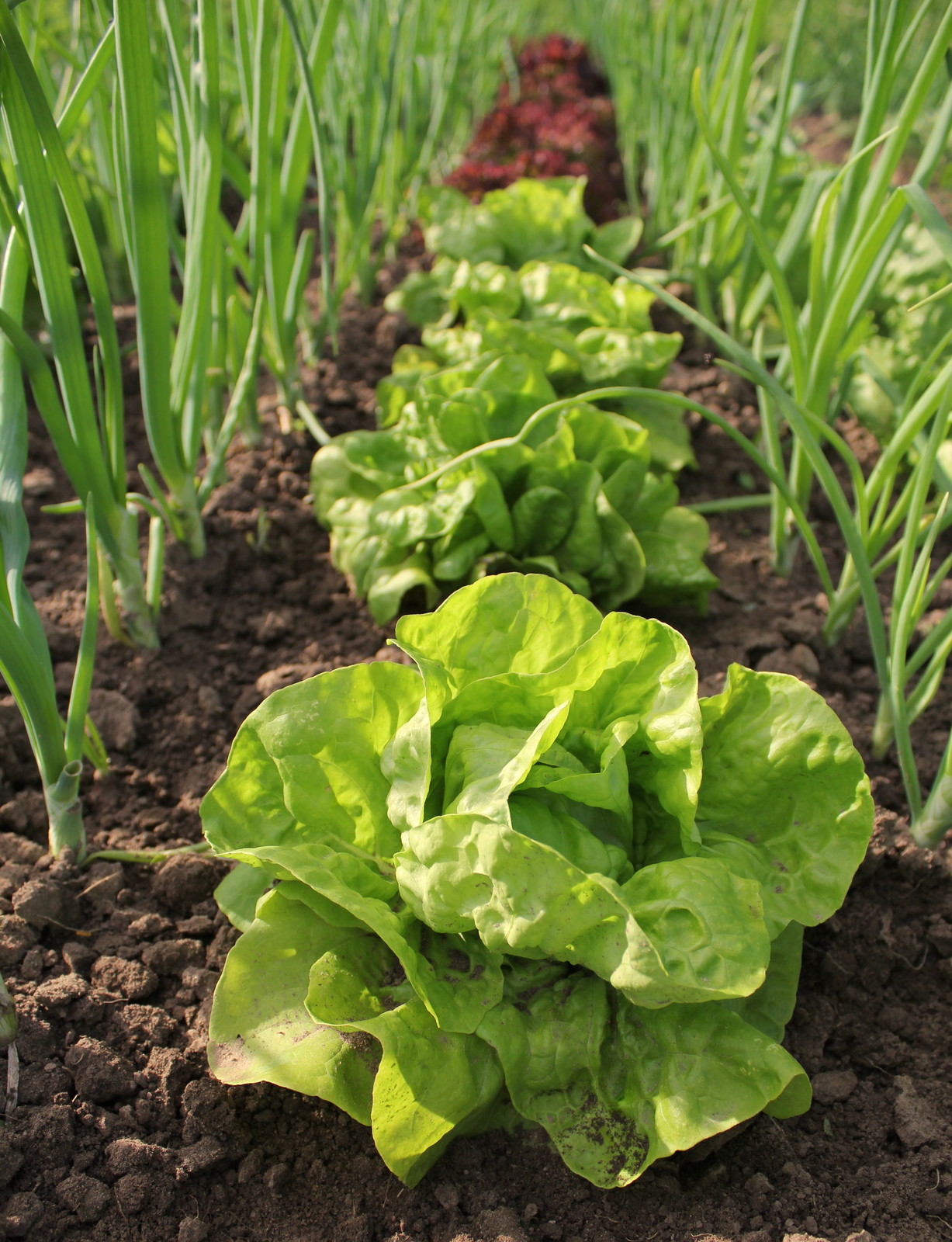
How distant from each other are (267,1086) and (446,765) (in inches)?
21.0

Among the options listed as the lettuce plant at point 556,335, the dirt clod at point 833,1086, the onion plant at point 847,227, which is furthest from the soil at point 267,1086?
the lettuce plant at point 556,335

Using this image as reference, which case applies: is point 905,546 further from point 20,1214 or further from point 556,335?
point 20,1214

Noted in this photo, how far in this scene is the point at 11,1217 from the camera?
1111 millimetres

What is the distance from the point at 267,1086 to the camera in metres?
1.32

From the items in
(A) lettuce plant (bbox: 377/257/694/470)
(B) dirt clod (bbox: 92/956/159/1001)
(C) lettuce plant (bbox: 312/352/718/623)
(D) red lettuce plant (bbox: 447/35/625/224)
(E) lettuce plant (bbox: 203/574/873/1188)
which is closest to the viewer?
(E) lettuce plant (bbox: 203/574/873/1188)

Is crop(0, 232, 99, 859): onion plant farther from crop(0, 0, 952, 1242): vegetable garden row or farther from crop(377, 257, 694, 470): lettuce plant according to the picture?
crop(377, 257, 694, 470): lettuce plant

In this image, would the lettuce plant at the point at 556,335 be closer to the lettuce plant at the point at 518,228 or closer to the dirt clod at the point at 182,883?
the lettuce plant at the point at 518,228

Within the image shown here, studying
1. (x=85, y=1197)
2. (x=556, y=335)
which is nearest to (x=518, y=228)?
(x=556, y=335)

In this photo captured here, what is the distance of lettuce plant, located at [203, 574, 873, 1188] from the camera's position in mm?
1102

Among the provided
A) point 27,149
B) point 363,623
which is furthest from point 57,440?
point 363,623

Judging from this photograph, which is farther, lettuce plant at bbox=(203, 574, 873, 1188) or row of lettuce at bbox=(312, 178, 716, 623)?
row of lettuce at bbox=(312, 178, 716, 623)

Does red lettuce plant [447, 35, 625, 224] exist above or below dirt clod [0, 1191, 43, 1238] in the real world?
above

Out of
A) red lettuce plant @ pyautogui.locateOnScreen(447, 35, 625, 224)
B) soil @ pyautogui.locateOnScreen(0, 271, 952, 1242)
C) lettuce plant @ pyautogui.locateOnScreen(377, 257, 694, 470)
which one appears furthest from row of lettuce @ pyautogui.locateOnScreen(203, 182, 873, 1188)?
red lettuce plant @ pyautogui.locateOnScreen(447, 35, 625, 224)

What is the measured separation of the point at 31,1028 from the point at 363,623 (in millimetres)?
1075
